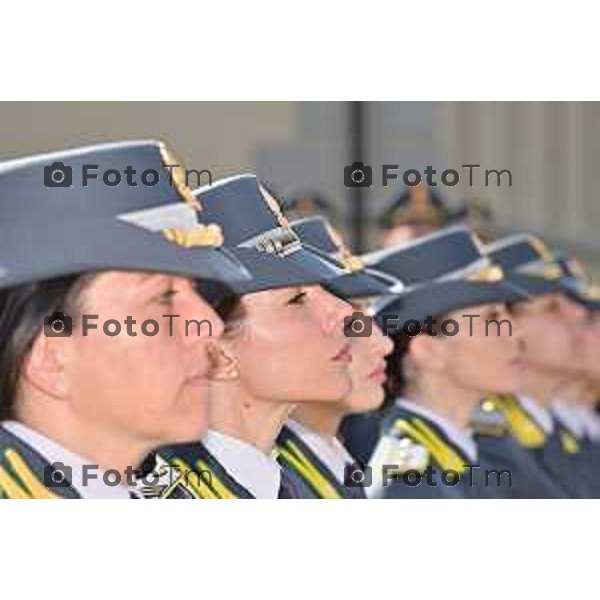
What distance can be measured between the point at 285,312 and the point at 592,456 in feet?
8.39

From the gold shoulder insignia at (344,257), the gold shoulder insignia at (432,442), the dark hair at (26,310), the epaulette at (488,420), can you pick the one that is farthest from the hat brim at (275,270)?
the epaulette at (488,420)

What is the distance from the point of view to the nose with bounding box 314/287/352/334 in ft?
9.26

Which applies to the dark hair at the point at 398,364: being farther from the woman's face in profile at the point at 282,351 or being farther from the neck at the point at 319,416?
the woman's face in profile at the point at 282,351

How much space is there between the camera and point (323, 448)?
→ 3.04 m

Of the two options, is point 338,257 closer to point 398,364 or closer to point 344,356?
point 344,356

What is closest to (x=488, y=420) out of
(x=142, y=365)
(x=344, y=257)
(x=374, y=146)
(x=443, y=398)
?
(x=443, y=398)

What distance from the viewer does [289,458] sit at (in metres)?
2.97

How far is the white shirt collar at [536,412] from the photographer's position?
4.80 meters

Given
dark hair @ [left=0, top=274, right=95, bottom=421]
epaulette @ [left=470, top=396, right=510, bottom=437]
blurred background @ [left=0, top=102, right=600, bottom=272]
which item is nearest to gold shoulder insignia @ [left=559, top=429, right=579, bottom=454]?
epaulette @ [left=470, top=396, right=510, bottom=437]

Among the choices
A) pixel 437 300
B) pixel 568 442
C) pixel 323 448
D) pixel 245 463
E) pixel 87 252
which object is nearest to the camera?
pixel 87 252

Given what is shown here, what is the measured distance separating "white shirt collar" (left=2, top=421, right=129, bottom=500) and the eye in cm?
56

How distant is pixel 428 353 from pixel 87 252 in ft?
5.12

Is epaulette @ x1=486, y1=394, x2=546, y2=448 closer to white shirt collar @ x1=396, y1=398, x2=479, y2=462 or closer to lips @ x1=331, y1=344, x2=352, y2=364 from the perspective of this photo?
white shirt collar @ x1=396, y1=398, x2=479, y2=462
